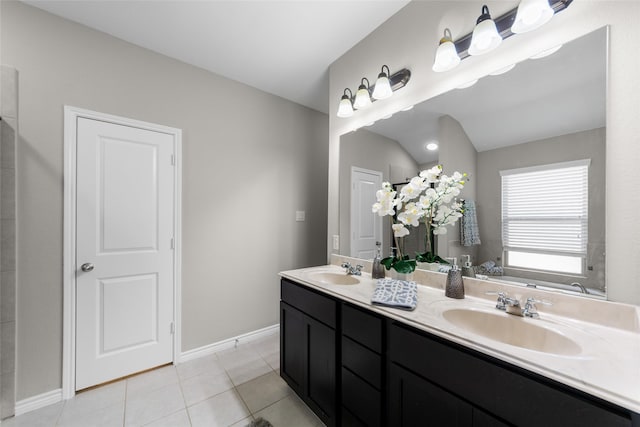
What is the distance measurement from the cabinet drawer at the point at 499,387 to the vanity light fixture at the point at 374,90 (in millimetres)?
1505

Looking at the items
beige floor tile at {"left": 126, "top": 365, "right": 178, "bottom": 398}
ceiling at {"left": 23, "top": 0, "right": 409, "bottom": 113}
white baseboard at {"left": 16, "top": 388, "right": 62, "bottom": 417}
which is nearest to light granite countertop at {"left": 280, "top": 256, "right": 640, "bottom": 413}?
beige floor tile at {"left": 126, "top": 365, "right": 178, "bottom": 398}

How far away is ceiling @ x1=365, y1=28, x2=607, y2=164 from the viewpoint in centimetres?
103

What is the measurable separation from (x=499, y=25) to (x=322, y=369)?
2.04 meters

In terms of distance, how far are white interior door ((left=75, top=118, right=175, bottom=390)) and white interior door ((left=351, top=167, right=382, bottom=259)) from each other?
1.58 m

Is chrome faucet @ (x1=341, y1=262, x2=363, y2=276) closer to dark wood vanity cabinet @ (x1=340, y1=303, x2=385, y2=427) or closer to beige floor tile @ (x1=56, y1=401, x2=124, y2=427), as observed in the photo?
dark wood vanity cabinet @ (x1=340, y1=303, x2=385, y2=427)

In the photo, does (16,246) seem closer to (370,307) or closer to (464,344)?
(370,307)

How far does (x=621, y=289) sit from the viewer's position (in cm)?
94

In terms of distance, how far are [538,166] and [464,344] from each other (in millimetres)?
926

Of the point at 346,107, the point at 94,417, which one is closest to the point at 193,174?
the point at 346,107

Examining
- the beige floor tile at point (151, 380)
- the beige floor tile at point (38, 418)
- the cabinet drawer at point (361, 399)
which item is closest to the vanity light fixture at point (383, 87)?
the cabinet drawer at point (361, 399)

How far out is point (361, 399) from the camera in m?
1.21

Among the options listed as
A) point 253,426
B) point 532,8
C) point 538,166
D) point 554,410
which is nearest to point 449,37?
point 532,8

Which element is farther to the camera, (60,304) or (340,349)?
(60,304)

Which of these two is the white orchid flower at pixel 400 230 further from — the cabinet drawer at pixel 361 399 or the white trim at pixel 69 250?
the white trim at pixel 69 250
